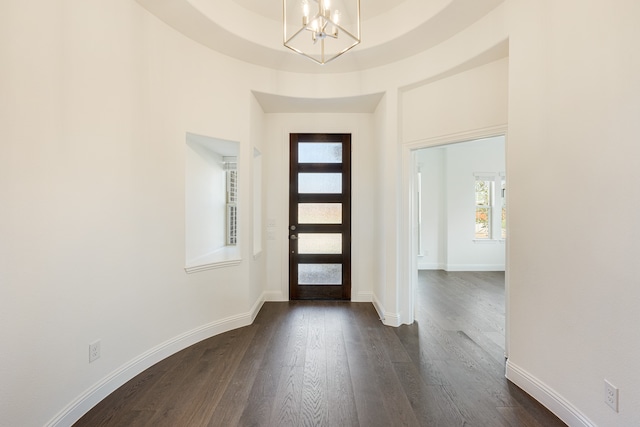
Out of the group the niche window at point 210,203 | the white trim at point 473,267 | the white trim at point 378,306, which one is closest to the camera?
the niche window at point 210,203

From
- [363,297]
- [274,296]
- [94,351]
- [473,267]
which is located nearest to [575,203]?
[363,297]

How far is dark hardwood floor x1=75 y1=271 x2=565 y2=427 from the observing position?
170 centimetres

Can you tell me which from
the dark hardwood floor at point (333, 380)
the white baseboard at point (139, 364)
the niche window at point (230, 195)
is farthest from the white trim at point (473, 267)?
the niche window at point (230, 195)

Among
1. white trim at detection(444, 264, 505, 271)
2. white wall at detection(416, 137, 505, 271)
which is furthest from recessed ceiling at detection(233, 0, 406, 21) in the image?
white trim at detection(444, 264, 505, 271)

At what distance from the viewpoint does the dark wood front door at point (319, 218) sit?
389 cm

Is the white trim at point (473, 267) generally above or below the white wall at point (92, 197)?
below

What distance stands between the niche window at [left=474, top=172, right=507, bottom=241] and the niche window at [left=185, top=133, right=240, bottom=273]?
5505 millimetres

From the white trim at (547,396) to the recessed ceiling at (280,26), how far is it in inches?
116

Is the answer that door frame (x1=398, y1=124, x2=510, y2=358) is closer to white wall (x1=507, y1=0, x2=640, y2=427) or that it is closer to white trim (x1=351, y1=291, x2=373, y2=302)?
white trim (x1=351, y1=291, x2=373, y2=302)

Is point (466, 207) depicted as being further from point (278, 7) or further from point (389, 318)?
point (278, 7)

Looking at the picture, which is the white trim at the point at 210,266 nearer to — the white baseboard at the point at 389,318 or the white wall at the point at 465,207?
the white baseboard at the point at 389,318

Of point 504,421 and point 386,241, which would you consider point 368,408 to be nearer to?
point 504,421

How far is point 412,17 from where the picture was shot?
2.54 m

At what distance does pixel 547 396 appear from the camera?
5.79 ft
